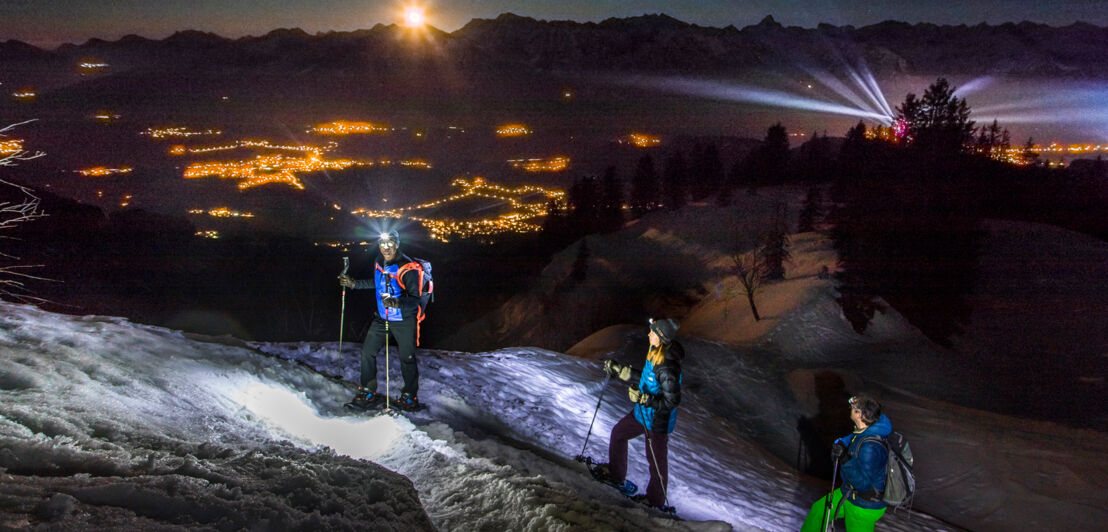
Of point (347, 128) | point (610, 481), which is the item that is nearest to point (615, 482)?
point (610, 481)

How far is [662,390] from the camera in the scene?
19.2ft

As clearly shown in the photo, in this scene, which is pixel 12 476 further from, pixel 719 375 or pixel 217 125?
pixel 217 125

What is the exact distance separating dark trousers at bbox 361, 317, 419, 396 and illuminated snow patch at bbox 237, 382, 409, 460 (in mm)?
541

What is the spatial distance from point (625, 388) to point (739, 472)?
364cm

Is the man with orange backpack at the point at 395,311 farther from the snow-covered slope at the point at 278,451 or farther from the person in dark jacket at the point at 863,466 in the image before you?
the person in dark jacket at the point at 863,466

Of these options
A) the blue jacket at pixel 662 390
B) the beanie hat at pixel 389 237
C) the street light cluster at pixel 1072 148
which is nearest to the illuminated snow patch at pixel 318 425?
the beanie hat at pixel 389 237

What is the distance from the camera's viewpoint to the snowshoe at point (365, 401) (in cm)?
731

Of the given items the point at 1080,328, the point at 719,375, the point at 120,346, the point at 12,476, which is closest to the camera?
the point at 12,476

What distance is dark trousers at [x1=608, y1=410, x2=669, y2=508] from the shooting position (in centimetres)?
606

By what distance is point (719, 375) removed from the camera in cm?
2095

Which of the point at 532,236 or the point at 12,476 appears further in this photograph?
the point at 532,236

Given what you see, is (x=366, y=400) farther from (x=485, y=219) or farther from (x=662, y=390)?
(x=485, y=219)

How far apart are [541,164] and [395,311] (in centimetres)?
10970

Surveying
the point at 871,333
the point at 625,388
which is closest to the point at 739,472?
the point at 625,388
